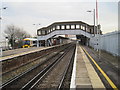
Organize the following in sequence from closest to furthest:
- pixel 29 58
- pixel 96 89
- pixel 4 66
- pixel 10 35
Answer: pixel 96 89
pixel 4 66
pixel 29 58
pixel 10 35

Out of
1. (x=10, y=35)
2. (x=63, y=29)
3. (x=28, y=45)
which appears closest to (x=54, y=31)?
(x=63, y=29)

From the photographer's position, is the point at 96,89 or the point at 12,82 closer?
the point at 96,89

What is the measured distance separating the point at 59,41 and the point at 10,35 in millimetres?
23846

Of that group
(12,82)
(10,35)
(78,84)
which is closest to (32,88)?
(12,82)

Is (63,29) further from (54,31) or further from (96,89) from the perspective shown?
(96,89)

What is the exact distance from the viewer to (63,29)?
46375 mm

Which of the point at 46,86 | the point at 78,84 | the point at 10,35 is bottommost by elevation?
the point at 46,86

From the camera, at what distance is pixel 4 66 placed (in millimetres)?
Result: 12367

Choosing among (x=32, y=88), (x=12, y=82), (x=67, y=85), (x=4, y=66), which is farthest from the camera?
(x=4, y=66)

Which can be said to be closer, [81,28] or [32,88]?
[32,88]

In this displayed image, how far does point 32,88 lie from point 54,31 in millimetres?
40063

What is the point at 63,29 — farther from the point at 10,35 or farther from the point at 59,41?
the point at 10,35

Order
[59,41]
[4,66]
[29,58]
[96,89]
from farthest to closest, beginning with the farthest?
[59,41]
[29,58]
[4,66]
[96,89]

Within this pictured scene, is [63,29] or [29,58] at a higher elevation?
[63,29]
